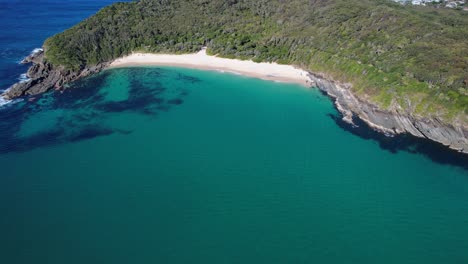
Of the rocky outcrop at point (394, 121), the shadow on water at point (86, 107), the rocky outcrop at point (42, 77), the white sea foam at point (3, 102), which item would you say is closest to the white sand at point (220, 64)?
the shadow on water at point (86, 107)

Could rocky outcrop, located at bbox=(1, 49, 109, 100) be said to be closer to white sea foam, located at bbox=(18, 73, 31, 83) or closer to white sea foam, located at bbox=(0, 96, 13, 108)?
white sea foam, located at bbox=(18, 73, 31, 83)

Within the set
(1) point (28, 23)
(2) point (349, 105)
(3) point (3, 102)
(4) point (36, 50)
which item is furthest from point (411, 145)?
(1) point (28, 23)

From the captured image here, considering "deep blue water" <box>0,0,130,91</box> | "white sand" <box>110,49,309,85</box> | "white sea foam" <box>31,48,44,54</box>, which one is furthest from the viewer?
"white sea foam" <box>31,48,44,54</box>

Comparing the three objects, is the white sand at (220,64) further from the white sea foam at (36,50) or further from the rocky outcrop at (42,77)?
the white sea foam at (36,50)

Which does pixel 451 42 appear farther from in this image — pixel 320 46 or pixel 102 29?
pixel 102 29

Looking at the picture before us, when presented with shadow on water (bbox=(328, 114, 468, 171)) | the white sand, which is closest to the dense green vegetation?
the white sand

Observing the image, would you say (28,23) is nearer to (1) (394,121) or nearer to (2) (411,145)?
(1) (394,121)
